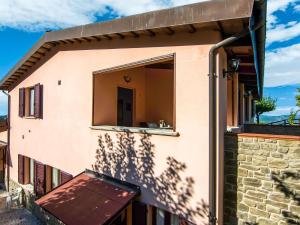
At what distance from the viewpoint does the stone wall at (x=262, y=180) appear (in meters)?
6.50

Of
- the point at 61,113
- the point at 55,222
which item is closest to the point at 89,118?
the point at 61,113

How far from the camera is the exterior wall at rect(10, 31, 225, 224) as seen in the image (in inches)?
285

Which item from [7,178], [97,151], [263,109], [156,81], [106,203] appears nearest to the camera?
[106,203]

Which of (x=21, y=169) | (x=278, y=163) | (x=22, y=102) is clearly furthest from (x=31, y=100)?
(x=278, y=163)

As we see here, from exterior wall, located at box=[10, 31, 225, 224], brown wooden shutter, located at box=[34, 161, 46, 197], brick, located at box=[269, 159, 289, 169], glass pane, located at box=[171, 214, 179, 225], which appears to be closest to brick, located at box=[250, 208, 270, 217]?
brick, located at box=[269, 159, 289, 169]

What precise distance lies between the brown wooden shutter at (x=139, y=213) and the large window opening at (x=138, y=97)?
4517mm

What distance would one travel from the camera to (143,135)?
8.86 metres

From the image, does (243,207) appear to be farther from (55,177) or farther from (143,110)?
(55,177)

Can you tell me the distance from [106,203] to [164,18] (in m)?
7.05

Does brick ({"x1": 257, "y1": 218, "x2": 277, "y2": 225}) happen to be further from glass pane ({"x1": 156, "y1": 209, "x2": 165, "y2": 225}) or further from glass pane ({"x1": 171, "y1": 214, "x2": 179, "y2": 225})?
glass pane ({"x1": 156, "y1": 209, "x2": 165, "y2": 225})

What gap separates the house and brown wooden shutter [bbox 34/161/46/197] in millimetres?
317

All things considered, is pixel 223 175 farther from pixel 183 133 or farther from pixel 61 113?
pixel 61 113

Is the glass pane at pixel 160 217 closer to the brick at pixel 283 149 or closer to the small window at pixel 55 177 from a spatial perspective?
the brick at pixel 283 149

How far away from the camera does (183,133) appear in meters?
7.59
